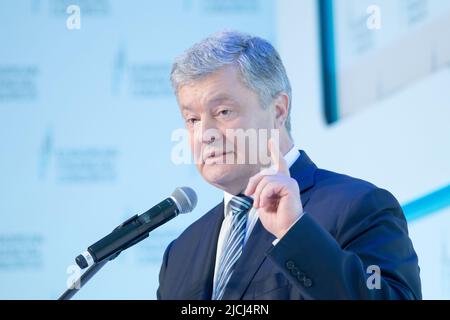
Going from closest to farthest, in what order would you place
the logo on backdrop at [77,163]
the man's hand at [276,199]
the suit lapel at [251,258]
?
the man's hand at [276,199] < the suit lapel at [251,258] < the logo on backdrop at [77,163]

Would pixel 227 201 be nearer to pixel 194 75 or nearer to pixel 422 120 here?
pixel 194 75

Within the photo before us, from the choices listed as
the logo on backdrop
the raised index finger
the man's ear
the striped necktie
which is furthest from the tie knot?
the logo on backdrop

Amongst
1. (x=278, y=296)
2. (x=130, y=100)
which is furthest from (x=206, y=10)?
(x=278, y=296)

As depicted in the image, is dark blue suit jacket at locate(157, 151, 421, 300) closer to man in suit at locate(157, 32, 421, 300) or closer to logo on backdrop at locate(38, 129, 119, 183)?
man in suit at locate(157, 32, 421, 300)

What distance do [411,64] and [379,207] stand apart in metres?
0.87

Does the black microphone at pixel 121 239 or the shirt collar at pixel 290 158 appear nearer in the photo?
the black microphone at pixel 121 239

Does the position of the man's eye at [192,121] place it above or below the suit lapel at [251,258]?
above

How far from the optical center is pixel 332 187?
83.4 inches

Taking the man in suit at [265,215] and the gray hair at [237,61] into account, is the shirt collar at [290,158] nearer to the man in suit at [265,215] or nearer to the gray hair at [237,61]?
the man in suit at [265,215]

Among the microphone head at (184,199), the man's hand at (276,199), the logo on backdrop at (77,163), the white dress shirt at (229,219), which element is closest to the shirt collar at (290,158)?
the white dress shirt at (229,219)

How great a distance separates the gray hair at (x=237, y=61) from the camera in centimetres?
214

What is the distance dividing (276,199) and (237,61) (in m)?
0.54

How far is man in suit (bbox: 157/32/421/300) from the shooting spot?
1729 mm

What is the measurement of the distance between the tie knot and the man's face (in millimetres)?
51
